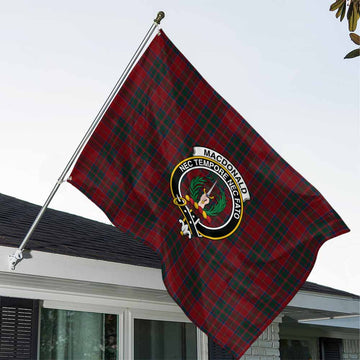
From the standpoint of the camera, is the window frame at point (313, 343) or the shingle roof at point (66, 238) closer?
the shingle roof at point (66, 238)

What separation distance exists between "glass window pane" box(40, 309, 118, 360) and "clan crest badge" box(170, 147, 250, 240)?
203cm

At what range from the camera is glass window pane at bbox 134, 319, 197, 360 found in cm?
703

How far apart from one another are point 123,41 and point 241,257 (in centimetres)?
1105

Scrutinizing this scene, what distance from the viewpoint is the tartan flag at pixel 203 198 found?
15.8 feet

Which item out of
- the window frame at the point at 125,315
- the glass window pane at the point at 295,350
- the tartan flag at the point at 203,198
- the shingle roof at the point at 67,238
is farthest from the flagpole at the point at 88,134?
the glass window pane at the point at 295,350

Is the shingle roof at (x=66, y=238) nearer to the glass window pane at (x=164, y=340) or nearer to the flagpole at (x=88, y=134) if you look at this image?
the flagpole at (x=88, y=134)

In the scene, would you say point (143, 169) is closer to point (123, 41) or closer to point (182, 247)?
point (182, 247)

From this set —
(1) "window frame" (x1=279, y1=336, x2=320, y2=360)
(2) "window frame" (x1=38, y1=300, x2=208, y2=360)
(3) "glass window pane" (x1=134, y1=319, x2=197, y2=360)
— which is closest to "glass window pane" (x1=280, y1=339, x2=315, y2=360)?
(1) "window frame" (x1=279, y1=336, x2=320, y2=360)

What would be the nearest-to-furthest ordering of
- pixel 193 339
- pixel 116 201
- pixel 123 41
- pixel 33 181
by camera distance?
pixel 116 201, pixel 193 339, pixel 123 41, pixel 33 181

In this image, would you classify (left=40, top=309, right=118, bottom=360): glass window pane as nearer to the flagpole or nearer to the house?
the house

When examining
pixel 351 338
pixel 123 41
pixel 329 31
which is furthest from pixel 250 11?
pixel 351 338

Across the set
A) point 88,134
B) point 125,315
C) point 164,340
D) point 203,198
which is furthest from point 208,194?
point 164,340

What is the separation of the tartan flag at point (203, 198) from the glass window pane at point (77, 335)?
188 cm

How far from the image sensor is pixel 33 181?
838 inches
